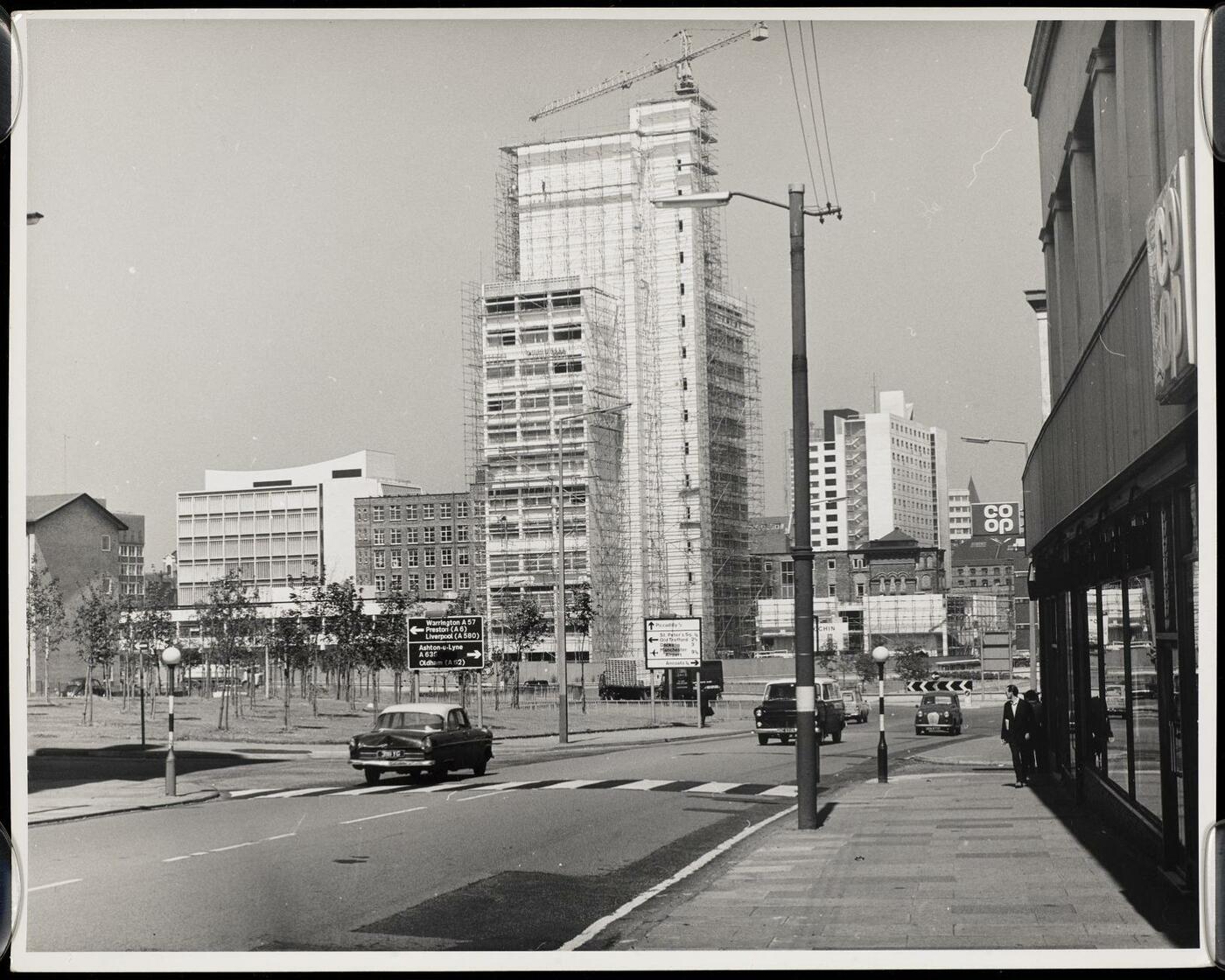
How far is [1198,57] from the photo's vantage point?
8.55 metres

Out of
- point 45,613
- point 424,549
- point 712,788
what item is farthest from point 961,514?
point 45,613

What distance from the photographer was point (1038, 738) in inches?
843

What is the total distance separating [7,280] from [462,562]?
76.3 ft

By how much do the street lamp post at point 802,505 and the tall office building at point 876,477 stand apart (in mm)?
793

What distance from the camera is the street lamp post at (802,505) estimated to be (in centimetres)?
1483

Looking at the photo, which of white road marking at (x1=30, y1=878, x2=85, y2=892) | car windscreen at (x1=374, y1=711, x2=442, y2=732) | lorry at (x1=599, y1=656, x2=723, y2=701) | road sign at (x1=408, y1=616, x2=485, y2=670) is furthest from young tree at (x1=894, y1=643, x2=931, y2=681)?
white road marking at (x1=30, y1=878, x2=85, y2=892)

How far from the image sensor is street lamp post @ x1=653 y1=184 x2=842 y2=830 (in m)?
14.8

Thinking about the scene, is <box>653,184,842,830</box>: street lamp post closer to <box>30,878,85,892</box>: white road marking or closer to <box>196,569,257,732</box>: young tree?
<box>30,878,85,892</box>: white road marking

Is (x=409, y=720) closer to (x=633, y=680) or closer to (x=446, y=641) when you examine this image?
(x=446, y=641)

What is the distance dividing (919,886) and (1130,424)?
393 centimetres

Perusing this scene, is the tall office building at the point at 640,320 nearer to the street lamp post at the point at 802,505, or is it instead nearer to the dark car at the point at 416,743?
the street lamp post at the point at 802,505

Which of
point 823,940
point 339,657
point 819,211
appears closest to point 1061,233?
point 819,211

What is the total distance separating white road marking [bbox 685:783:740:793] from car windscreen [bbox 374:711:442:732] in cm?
426

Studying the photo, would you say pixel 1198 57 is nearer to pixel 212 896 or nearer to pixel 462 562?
pixel 212 896
